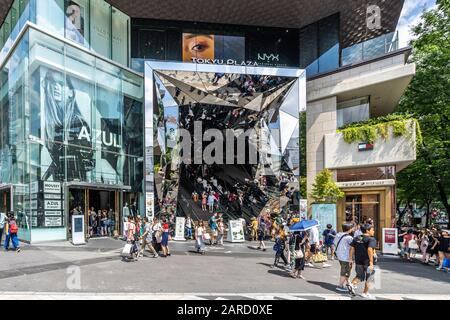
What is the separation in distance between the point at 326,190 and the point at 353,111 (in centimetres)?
632

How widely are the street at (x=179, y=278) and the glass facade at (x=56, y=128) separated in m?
3.39

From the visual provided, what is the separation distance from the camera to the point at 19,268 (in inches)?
383

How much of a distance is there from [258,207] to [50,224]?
12907mm

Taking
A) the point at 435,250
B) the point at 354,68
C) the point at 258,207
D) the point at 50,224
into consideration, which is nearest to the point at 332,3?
the point at 354,68

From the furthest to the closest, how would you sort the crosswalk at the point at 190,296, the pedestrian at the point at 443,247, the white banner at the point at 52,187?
the white banner at the point at 52,187 < the pedestrian at the point at 443,247 < the crosswalk at the point at 190,296

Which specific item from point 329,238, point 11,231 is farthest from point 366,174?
point 11,231

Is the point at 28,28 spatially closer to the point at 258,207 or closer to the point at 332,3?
the point at 258,207

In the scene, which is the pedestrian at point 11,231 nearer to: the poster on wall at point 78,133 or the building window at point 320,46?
the poster on wall at point 78,133

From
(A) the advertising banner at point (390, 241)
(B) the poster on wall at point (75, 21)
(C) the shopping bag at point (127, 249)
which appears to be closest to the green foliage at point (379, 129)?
(A) the advertising banner at point (390, 241)

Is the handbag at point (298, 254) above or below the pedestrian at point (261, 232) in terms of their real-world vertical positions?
above

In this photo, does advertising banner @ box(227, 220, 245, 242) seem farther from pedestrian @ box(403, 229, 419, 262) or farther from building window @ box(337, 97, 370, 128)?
building window @ box(337, 97, 370, 128)

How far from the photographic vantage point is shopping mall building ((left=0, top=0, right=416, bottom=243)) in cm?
1709

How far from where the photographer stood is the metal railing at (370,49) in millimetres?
21000

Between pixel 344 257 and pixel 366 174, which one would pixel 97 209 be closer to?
pixel 344 257
